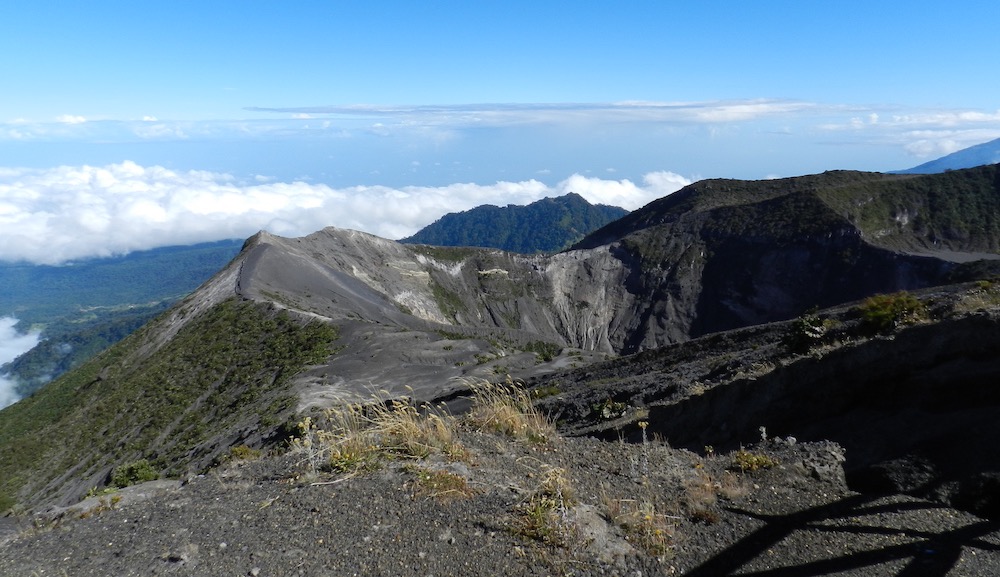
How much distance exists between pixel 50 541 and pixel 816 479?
7.14m

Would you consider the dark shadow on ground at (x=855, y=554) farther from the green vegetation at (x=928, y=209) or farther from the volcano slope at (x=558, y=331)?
the green vegetation at (x=928, y=209)

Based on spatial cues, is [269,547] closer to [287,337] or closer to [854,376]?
[854,376]

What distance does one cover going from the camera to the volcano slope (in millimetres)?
10469

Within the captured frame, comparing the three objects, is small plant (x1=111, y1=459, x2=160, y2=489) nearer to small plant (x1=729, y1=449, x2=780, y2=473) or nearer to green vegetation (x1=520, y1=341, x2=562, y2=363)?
small plant (x1=729, y1=449, x2=780, y2=473)

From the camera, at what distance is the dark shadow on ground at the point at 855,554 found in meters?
4.20

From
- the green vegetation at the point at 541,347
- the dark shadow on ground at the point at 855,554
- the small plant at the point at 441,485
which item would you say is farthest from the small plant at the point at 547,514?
the green vegetation at the point at 541,347

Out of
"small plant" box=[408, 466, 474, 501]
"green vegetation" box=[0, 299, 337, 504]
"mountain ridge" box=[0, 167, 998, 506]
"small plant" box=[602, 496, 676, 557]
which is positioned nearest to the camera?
"small plant" box=[602, 496, 676, 557]

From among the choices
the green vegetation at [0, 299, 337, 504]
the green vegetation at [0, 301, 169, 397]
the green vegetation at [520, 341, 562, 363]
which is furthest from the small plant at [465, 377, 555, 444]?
the green vegetation at [0, 301, 169, 397]

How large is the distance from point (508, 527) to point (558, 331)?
8024 centimetres

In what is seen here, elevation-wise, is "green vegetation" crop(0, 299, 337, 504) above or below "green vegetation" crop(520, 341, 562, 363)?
above

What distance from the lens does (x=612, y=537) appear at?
15.0 ft

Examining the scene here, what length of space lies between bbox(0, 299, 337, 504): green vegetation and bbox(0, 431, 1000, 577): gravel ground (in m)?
20.8

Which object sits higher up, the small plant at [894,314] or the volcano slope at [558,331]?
the small plant at [894,314]

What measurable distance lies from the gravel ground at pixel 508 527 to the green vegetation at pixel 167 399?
2077 centimetres
